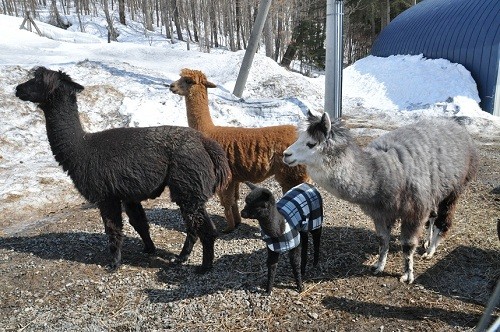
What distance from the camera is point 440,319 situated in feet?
11.2

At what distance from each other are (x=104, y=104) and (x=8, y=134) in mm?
2375

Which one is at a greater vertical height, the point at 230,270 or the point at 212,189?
the point at 212,189

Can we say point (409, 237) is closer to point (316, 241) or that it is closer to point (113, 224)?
point (316, 241)

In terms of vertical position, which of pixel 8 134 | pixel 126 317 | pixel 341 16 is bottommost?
pixel 126 317

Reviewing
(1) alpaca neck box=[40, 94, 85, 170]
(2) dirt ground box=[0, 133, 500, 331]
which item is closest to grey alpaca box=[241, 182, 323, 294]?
(2) dirt ground box=[0, 133, 500, 331]

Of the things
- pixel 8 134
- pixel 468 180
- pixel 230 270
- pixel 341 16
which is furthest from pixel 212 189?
pixel 8 134

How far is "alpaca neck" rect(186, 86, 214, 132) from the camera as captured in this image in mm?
5262

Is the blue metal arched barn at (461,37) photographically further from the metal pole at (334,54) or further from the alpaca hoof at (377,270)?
the alpaca hoof at (377,270)

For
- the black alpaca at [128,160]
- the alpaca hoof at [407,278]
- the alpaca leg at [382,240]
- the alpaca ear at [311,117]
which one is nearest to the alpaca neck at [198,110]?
the black alpaca at [128,160]

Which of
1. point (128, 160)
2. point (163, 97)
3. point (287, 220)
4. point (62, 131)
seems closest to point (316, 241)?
point (287, 220)

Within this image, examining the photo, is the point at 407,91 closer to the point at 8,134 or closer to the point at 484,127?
the point at 484,127

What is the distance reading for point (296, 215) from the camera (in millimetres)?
3684

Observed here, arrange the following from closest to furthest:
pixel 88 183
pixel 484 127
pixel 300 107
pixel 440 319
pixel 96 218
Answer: pixel 440 319 < pixel 88 183 < pixel 96 218 < pixel 484 127 < pixel 300 107

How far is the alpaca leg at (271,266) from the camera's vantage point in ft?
11.9
